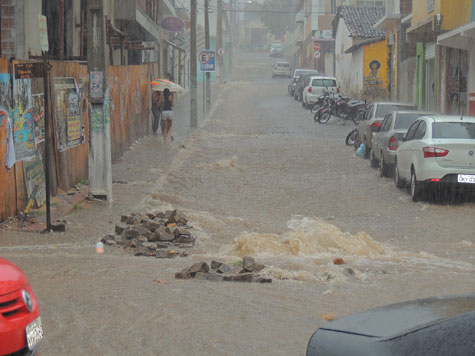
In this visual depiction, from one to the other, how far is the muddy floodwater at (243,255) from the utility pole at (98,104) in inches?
18.8

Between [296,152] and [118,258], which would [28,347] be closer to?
[118,258]

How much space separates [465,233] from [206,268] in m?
4.88

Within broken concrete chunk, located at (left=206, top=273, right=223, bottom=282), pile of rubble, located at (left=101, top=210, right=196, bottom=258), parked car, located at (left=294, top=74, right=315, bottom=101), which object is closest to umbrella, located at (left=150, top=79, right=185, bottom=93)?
pile of rubble, located at (left=101, top=210, right=196, bottom=258)

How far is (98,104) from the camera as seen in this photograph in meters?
13.5

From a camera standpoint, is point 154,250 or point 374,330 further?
point 154,250

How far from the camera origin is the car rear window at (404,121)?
18297mm

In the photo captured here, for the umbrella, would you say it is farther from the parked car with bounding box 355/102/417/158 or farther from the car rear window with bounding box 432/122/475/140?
the car rear window with bounding box 432/122/475/140

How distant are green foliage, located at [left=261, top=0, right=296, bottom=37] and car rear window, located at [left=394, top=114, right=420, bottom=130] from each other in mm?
103273

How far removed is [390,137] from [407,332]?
15111 millimetres

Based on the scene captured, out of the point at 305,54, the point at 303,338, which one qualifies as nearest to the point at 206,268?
the point at 303,338

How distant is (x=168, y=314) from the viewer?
695 cm

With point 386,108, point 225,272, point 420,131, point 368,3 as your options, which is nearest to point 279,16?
point 368,3

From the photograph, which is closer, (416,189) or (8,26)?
(416,189)

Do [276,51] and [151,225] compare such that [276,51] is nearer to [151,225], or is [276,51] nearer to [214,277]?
[151,225]
